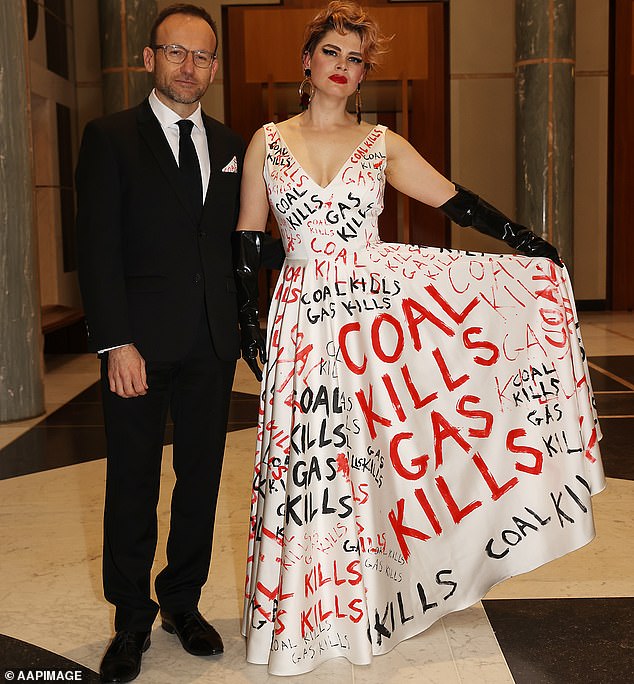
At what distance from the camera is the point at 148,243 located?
8.21ft

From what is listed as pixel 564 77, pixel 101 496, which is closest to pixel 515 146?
pixel 564 77

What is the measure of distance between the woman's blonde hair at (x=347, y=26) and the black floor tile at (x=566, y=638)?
1.64 meters

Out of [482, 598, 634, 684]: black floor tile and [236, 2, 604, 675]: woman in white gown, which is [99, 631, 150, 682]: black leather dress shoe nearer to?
[236, 2, 604, 675]: woman in white gown

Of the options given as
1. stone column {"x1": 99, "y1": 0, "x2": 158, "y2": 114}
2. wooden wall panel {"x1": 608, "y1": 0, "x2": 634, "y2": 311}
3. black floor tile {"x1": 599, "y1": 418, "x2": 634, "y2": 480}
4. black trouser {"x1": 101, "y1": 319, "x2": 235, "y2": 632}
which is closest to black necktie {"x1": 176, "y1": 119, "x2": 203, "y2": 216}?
black trouser {"x1": 101, "y1": 319, "x2": 235, "y2": 632}

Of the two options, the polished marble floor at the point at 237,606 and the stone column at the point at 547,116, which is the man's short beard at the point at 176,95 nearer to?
the polished marble floor at the point at 237,606

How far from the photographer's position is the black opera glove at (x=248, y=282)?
2.60 metres

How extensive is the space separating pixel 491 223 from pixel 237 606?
54.1 inches

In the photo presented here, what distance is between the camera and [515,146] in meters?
10.1

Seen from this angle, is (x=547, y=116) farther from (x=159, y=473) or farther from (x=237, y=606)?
(x=159, y=473)

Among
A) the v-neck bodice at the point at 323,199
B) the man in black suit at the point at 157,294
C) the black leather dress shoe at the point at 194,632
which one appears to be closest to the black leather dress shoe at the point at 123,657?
the man in black suit at the point at 157,294

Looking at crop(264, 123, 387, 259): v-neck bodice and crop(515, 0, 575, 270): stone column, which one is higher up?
crop(515, 0, 575, 270): stone column

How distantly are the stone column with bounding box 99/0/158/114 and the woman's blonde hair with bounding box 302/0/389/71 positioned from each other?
263 inches

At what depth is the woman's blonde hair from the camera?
2590 mm

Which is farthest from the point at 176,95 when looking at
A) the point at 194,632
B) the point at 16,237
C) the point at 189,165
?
the point at 16,237
